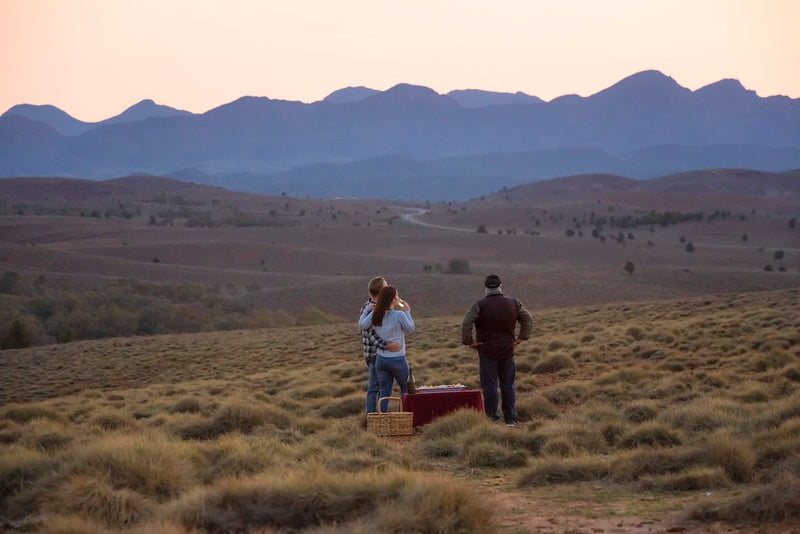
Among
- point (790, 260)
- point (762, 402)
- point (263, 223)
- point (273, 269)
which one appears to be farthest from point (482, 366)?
point (263, 223)

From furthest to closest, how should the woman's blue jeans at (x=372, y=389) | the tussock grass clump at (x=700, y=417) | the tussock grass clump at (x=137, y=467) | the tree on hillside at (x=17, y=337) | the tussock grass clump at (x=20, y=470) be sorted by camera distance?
the tree on hillside at (x=17, y=337) → the woman's blue jeans at (x=372, y=389) → the tussock grass clump at (x=700, y=417) → the tussock grass clump at (x=20, y=470) → the tussock grass clump at (x=137, y=467)

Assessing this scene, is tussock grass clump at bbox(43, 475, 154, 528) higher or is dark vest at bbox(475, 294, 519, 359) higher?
dark vest at bbox(475, 294, 519, 359)

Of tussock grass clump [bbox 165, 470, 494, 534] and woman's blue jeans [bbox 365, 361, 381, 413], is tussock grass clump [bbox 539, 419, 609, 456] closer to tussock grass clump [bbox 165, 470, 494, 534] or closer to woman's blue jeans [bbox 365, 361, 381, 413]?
woman's blue jeans [bbox 365, 361, 381, 413]

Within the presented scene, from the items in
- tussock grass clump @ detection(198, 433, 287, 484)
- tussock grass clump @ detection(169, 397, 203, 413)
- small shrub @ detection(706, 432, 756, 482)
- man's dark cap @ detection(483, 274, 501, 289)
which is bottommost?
tussock grass clump @ detection(169, 397, 203, 413)

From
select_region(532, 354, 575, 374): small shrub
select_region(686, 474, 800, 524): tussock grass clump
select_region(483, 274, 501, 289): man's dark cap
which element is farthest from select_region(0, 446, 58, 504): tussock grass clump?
select_region(532, 354, 575, 374): small shrub

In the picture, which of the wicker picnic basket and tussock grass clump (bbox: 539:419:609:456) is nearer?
tussock grass clump (bbox: 539:419:609:456)

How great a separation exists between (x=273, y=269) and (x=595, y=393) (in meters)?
54.2

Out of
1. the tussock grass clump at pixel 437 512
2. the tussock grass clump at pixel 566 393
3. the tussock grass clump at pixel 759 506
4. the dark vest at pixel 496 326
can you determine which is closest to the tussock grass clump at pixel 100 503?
the tussock grass clump at pixel 437 512

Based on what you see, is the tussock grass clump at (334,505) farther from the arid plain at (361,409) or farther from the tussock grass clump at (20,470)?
the tussock grass clump at (20,470)

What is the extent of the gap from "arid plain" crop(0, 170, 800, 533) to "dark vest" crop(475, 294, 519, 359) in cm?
104

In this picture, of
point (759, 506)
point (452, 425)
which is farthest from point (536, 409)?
point (759, 506)

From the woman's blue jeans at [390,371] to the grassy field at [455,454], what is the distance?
0.75 metres

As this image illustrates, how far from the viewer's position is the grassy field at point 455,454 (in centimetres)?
691

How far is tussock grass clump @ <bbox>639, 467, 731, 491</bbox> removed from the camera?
26.9 ft
